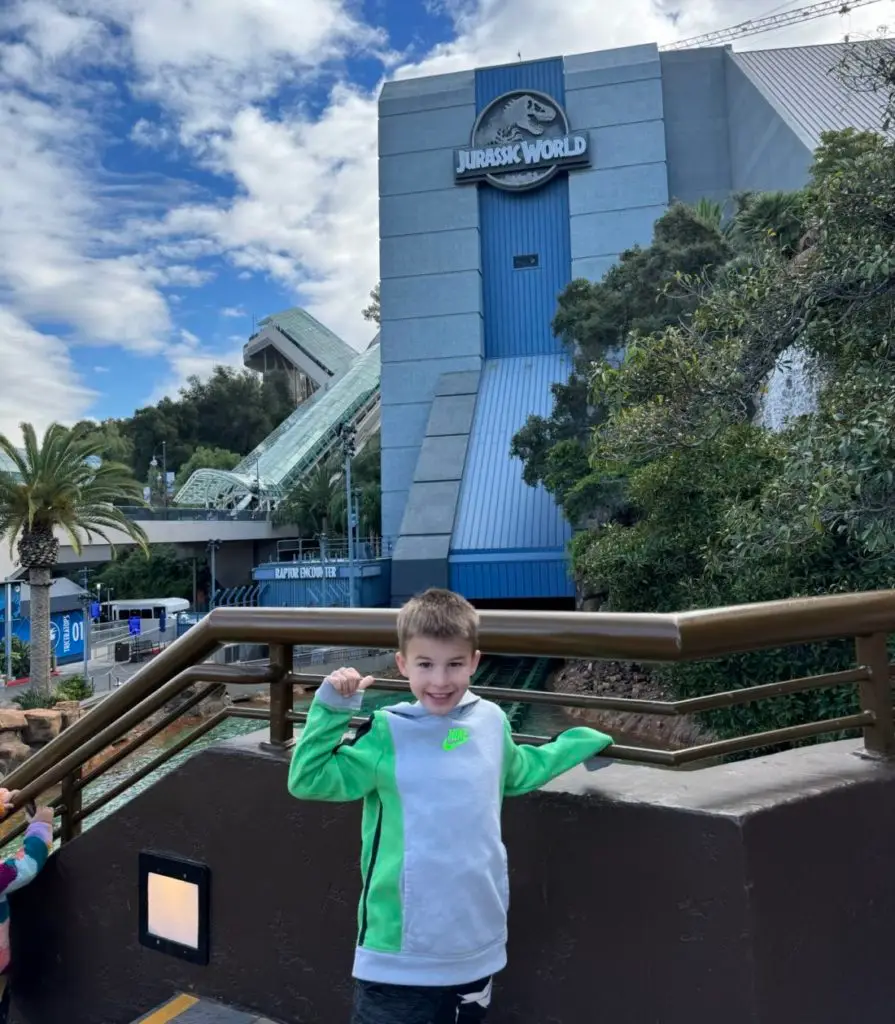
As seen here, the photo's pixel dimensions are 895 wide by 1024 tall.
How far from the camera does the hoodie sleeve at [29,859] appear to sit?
98.2 inches

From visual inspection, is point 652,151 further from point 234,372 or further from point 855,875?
point 234,372

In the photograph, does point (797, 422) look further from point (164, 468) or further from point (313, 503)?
point (164, 468)

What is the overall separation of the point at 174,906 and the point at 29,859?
23.6 inches

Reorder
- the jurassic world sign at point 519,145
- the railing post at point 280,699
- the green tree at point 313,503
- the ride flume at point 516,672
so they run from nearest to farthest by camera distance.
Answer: the railing post at point 280,699 < the ride flume at point 516,672 < the jurassic world sign at point 519,145 < the green tree at point 313,503

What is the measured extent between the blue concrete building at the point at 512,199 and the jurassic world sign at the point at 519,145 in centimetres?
5

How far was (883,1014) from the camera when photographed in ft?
5.41

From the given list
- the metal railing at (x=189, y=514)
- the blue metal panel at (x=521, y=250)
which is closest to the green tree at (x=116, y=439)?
the metal railing at (x=189, y=514)

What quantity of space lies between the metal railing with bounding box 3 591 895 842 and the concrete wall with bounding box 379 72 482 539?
25182 millimetres

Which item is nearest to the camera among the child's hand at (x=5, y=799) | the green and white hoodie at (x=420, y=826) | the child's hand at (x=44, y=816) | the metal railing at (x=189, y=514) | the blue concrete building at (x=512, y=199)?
the green and white hoodie at (x=420, y=826)

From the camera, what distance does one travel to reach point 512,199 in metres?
27.8

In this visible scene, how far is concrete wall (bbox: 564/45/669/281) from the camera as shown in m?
26.2

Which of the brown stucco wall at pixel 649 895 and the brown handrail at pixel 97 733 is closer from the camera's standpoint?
the brown stucco wall at pixel 649 895

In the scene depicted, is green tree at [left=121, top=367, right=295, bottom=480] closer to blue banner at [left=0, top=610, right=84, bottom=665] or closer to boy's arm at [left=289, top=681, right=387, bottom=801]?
blue banner at [left=0, top=610, right=84, bottom=665]

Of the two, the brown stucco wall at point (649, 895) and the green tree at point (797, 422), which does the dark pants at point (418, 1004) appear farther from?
the green tree at point (797, 422)
